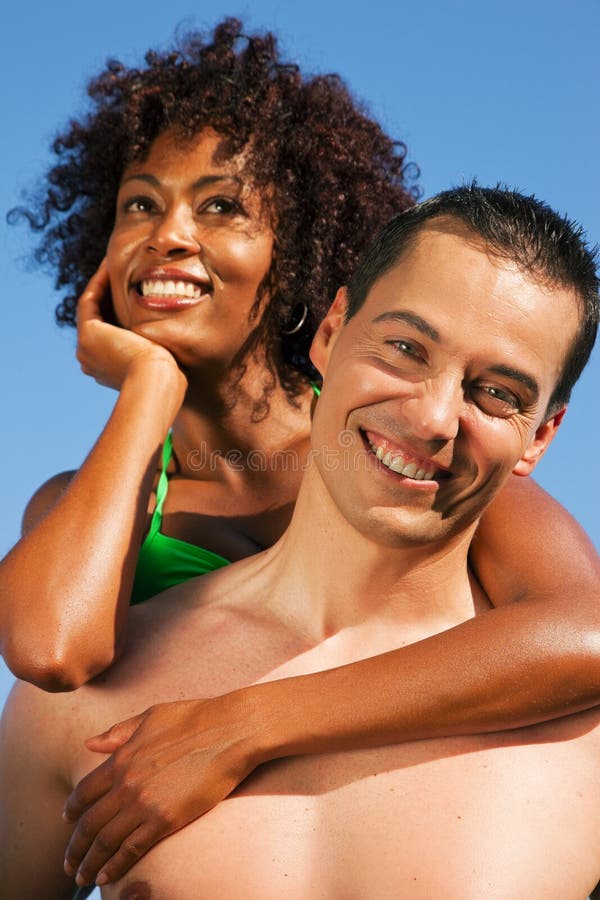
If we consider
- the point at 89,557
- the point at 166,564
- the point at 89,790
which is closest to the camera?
the point at 89,790

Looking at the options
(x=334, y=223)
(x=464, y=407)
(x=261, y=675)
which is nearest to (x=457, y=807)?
(x=261, y=675)

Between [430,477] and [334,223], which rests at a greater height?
[334,223]

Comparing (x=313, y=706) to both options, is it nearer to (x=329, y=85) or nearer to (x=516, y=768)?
(x=516, y=768)

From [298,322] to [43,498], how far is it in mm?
1053

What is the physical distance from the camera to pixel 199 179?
3965mm

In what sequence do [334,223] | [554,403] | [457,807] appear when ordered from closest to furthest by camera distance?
[457,807], [554,403], [334,223]

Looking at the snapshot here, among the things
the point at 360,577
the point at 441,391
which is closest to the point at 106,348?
the point at 360,577

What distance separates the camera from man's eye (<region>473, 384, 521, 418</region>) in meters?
2.68

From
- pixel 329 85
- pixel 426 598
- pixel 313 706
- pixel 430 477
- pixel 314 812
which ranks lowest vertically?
pixel 314 812

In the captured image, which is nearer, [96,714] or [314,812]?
[314,812]

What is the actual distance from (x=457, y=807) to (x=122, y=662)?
86 cm

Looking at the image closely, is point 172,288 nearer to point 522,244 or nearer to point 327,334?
point 327,334

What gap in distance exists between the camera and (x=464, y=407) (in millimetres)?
2652

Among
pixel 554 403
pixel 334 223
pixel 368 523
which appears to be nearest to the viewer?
pixel 368 523
